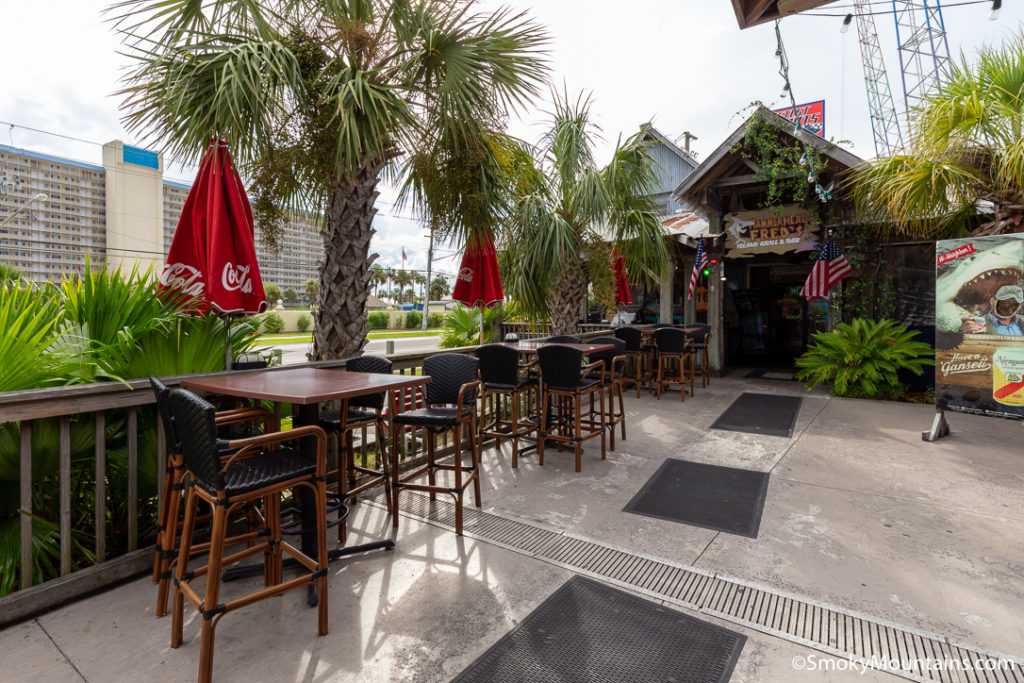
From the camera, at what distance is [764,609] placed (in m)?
2.11

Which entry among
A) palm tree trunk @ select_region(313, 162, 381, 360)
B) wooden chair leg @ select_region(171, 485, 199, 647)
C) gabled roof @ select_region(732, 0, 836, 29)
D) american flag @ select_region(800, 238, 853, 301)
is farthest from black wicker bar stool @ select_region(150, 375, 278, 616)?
american flag @ select_region(800, 238, 853, 301)

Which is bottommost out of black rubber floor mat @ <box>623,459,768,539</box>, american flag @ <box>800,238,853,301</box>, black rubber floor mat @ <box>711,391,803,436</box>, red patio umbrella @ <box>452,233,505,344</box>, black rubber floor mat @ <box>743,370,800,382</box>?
black rubber floor mat @ <box>623,459,768,539</box>

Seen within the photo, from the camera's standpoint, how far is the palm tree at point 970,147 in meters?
4.49

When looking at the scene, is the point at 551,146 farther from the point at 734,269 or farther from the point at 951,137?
the point at 734,269

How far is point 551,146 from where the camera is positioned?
659 cm

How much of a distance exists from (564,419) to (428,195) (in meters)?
2.53

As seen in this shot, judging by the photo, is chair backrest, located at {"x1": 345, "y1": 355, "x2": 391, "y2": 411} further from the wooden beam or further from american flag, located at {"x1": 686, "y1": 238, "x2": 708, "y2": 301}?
american flag, located at {"x1": 686, "y1": 238, "x2": 708, "y2": 301}

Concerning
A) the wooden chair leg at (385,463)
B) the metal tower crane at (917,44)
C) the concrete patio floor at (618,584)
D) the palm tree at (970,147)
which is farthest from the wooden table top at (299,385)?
the metal tower crane at (917,44)

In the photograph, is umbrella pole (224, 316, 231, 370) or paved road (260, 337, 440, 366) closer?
umbrella pole (224, 316, 231, 370)

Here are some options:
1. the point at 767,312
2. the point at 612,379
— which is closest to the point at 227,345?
the point at 612,379

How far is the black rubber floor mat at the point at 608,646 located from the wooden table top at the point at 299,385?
1203mm

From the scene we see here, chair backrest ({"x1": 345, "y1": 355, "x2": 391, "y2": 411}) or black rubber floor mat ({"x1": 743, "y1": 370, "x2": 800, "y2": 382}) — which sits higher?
chair backrest ({"x1": 345, "y1": 355, "x2": 391, "y2": 411})

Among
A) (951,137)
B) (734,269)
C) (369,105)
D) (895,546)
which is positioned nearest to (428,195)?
(369,105)

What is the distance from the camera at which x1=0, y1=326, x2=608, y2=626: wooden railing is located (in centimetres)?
202
